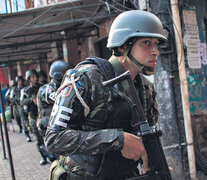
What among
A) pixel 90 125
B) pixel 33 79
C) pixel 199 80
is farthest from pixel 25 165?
pixel 90 125

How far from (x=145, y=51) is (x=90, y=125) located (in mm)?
621

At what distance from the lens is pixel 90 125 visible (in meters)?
1.64

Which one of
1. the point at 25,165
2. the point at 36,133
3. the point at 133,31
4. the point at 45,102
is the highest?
the point at 133,31

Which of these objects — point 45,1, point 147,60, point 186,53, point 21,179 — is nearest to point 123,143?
point 147,60

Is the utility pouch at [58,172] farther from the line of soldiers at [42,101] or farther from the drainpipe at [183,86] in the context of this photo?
the line of soldiers at [42,101]

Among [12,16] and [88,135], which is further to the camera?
[12,16]

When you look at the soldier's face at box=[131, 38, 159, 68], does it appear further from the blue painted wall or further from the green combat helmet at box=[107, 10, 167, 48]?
the blue painted wall

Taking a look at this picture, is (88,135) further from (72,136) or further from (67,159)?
(67,159)

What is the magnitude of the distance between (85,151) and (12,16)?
17.8ft

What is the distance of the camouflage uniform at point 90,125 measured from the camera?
1503 millimetres

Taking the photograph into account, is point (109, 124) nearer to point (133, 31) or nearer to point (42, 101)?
point (133, 31)

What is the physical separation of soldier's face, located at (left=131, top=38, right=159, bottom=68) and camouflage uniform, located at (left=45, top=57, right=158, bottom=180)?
0.27 m

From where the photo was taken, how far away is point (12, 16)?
6168 millimetres

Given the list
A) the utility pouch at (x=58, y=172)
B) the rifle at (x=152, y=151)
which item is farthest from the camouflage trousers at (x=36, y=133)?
the rifle at (x=152, y=151)
